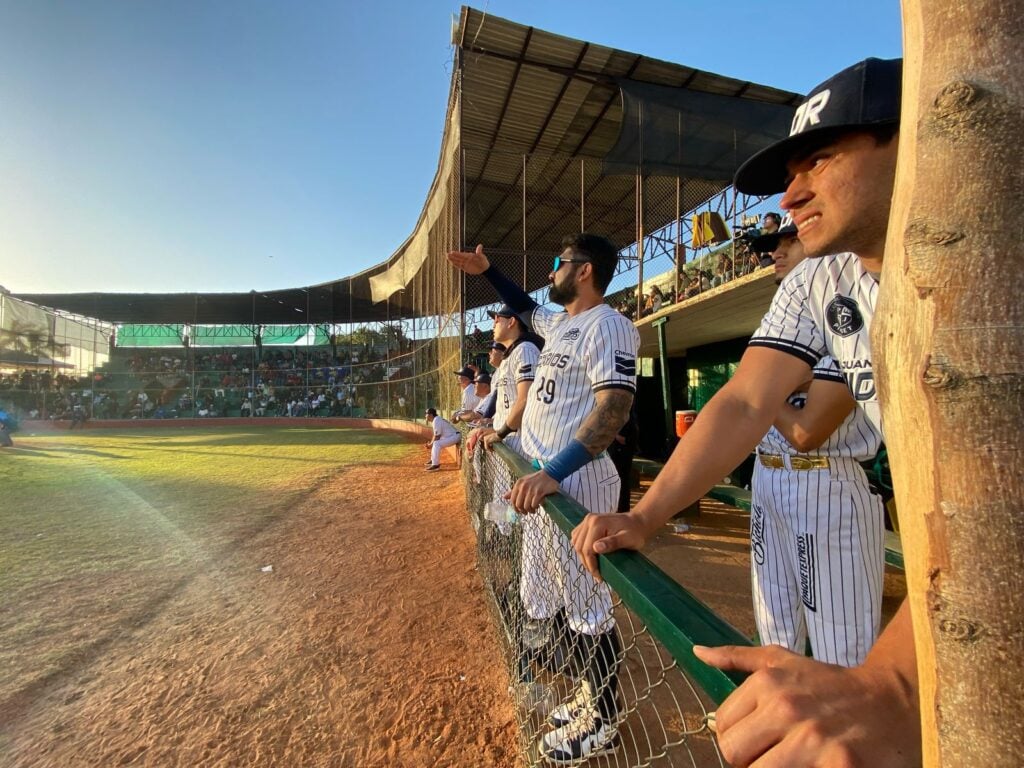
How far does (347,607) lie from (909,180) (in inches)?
153

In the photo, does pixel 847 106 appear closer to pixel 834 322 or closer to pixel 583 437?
pixel 834 322

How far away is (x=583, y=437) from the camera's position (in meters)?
1.66

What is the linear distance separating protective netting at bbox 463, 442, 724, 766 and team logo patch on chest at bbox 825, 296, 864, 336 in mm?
1000

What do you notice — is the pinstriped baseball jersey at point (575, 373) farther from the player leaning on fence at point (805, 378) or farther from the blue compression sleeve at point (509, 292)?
the blue compression sleeve at point (509, 292)

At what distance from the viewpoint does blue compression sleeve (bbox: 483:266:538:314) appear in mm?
3221

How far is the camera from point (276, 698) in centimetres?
253

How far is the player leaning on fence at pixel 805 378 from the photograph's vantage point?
479 mm

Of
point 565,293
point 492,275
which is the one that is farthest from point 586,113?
point 565,293

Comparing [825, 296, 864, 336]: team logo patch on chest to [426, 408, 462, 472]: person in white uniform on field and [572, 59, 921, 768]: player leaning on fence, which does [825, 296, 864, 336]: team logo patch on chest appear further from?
[426, 408, 462, 472]: person in white uniform on field

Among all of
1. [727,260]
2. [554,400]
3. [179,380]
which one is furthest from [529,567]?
[179,380]

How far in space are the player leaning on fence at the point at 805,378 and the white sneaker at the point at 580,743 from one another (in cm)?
119

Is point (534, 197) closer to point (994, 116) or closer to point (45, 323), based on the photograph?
point (994, 116)

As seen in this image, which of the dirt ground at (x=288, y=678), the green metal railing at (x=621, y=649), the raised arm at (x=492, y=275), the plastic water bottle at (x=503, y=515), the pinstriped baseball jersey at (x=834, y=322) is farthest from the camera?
the raised arm at (x=492, y=275)

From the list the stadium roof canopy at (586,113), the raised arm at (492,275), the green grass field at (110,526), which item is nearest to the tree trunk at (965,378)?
the raised arm at (492,275)
